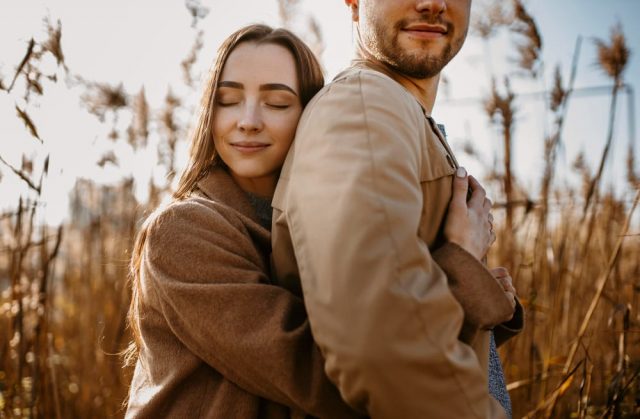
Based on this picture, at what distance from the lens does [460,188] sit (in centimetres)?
127

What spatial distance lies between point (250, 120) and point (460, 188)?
54 centimetres

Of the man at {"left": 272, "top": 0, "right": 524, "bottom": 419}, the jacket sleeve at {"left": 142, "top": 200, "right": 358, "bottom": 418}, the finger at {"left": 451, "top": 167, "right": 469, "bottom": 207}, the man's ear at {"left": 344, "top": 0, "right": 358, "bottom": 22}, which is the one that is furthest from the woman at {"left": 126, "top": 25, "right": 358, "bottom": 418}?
the finger at {"left": 451, "top": 167, "right": 469, "bottom": 207}

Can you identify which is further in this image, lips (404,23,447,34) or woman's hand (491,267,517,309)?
lips (404,23,447,34)

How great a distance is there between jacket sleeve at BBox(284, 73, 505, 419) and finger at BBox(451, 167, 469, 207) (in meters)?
0.22

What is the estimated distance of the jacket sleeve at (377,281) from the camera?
93 centimetres

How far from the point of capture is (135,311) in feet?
4.66

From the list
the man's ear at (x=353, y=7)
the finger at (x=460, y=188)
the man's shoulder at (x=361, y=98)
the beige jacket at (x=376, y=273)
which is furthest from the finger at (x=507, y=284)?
the man's ear at (x=353, y=7)

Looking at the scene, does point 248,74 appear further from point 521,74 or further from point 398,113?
point 521,74

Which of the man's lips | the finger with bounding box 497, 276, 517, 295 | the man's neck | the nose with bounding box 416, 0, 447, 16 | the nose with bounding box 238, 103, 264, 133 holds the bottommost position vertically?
the finger with bounding box 497, 276, 517, 295

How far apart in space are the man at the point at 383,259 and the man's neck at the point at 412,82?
1.19 ft

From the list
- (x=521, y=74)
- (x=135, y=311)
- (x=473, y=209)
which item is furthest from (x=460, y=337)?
(x=521, y=74)

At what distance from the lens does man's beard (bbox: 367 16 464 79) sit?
1562mm

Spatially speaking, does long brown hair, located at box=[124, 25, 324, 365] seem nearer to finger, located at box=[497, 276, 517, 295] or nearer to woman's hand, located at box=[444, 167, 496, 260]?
woman's hand, located at box=[444, 167, 496, 260]

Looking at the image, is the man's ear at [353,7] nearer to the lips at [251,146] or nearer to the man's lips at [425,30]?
the man's lips at [425,30]
